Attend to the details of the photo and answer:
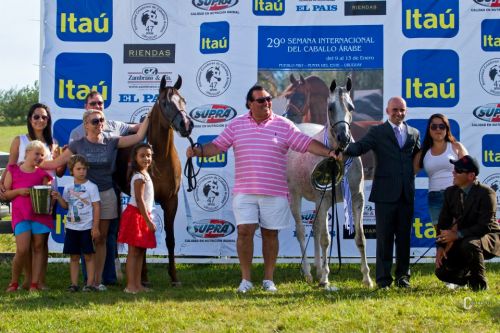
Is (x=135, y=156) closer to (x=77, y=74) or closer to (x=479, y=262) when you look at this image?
(x=77, y=74)

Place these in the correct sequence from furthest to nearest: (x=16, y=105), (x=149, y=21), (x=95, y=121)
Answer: (x=16, y=105) < (x=149, y=21) < (x=95, y=121)

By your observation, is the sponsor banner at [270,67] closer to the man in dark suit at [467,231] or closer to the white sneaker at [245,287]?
the white sneaker at [245,287]

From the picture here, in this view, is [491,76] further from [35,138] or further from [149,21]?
[35,138]

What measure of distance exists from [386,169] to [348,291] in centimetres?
135

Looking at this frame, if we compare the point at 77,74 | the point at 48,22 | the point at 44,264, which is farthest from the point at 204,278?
the point at 48,22

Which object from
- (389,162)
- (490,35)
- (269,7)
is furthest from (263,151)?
(490,35)

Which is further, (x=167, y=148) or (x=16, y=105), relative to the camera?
(x=16, y=105)

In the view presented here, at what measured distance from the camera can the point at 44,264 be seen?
25.2ft

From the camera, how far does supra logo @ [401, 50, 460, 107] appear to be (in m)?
9.52

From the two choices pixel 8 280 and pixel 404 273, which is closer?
pixel 404 273

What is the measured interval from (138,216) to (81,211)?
592 mm

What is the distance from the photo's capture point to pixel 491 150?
948cm

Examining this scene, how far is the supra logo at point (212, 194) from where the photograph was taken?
384 inches

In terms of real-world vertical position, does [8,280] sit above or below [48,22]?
below
